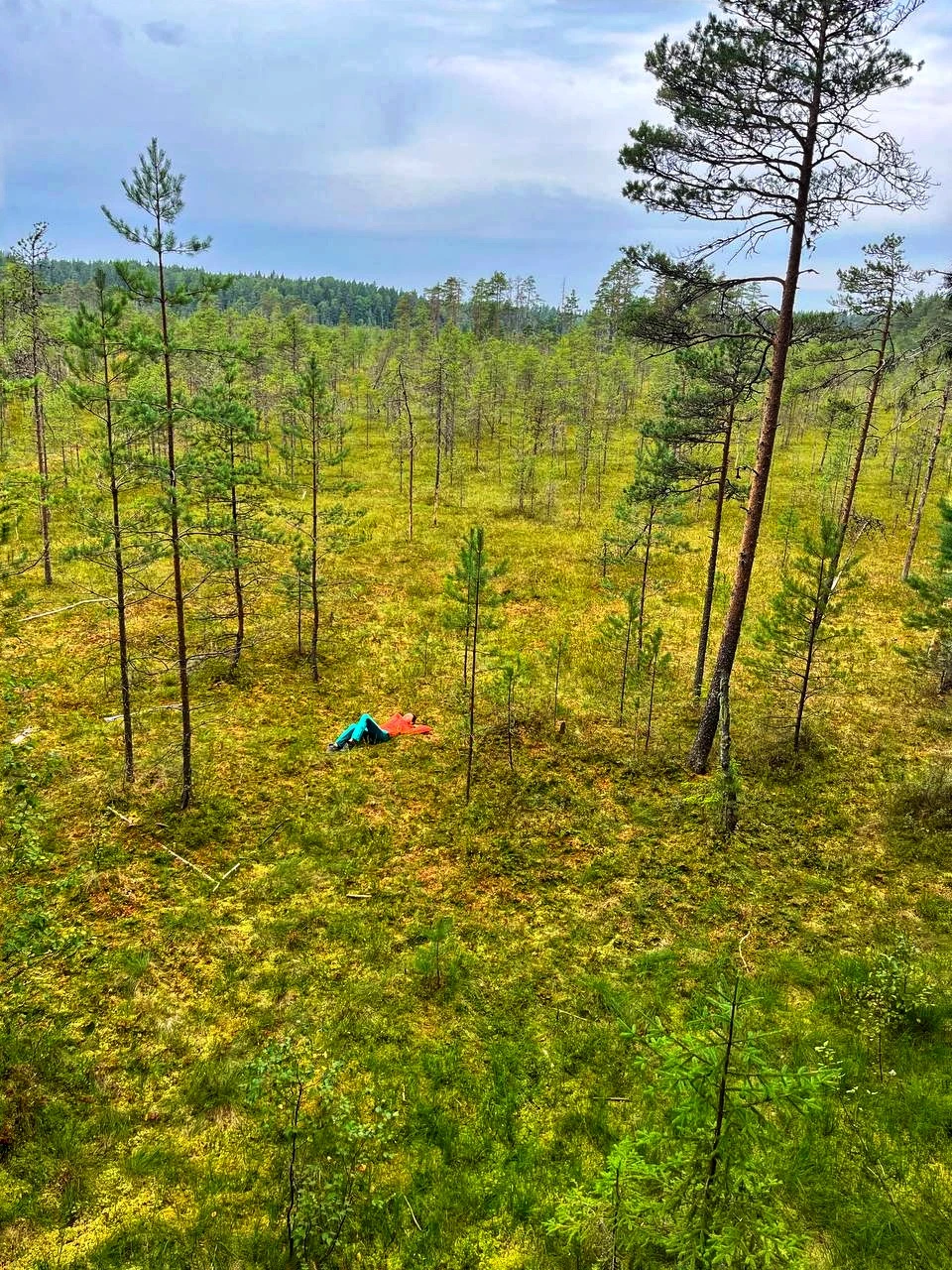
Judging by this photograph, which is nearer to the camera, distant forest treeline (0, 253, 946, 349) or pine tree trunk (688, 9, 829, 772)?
pine tree trunk (688, 9, 829, 772)

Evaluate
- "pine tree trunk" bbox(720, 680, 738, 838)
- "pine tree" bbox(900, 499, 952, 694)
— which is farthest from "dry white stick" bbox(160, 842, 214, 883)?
"pine tree" bbox(900, 499, 952, 694)

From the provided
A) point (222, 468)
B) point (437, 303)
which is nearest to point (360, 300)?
point (437, 303)

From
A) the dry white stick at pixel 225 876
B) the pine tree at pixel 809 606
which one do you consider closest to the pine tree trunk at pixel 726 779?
the pine tree at pixel 809 606

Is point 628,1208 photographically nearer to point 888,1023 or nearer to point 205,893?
point 888,1023

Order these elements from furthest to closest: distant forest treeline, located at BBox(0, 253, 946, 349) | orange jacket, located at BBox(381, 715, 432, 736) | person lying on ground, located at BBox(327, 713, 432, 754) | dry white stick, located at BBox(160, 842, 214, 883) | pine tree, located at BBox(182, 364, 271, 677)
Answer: distant forest treeline, located at BBox(0, 253, 946, 349)
orange jacket, located at BBox(381, 715, 432, 736)
person lying on ground, located at BBox(327, 713, 432, 754)
pine tree, located at BBox(182, 364, 271, 677)
dry white stick, located at BBox(160, 842, 214, 883)

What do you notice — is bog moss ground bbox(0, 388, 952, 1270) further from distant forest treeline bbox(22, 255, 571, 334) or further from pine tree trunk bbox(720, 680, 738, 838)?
distant forest treeline bbox(22, 255, 571, 334)

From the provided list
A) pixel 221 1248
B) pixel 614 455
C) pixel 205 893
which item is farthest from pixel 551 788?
pixel 614 455

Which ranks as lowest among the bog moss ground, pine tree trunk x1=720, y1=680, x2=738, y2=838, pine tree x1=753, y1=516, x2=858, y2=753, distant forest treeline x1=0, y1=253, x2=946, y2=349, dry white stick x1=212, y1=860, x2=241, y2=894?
dry white stick x1=212, y1=860, x2=241, y2=894

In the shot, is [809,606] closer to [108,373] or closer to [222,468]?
[222,468]

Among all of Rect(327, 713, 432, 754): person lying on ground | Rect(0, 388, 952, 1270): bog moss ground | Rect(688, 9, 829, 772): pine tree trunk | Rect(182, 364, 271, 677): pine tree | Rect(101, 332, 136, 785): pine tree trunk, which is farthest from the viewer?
Rect(327, 713, 432, 754): person lying on ground

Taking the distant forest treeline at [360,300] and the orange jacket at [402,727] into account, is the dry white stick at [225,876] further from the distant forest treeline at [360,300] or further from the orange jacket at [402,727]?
the distant forest treeline at [360,300]
